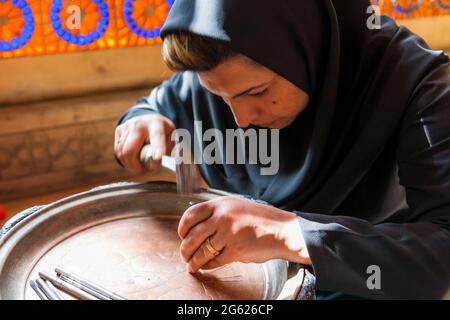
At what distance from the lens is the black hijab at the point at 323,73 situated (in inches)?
39.7

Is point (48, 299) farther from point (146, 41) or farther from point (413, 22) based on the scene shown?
point (413, 22)

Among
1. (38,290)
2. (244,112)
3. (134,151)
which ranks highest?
(244,112)

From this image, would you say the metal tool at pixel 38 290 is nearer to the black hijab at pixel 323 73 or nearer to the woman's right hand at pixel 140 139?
the woman's right hand at pixel 140 139

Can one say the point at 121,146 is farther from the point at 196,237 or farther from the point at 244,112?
the point at 196,237

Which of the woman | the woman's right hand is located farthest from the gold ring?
the woman's right hand

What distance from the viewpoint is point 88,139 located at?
2.35 m

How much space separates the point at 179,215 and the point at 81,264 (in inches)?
9.7

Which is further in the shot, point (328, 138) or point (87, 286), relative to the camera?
point (328, 138)

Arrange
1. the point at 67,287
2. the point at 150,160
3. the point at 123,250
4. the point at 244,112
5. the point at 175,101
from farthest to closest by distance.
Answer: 1. the point at 175,101
2. the point at 150,160
3. the point at 244,112
4. the point at 123,250
5. the point at 67,287

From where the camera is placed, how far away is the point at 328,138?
1181mm

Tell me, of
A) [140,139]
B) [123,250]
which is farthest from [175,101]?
[123,250]

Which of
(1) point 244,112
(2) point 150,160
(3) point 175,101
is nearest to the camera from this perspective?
(1) point 244,112

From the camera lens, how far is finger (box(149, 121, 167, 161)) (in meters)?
1.20

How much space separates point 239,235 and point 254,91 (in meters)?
0.32
